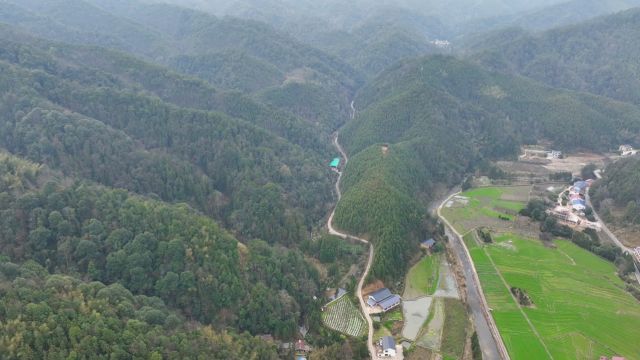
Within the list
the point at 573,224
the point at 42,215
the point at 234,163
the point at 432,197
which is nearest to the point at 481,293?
the point at 573,224

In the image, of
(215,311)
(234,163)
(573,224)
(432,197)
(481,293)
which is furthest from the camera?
(432,197)

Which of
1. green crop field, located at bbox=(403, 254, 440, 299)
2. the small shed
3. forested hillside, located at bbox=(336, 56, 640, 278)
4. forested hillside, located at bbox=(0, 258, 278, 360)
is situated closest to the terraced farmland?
green crop field, located at bbox=(403, 254, 440, 299)

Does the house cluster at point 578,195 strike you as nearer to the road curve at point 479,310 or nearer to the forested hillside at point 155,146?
the road curve at point 479,310

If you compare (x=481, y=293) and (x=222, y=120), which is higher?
(x=222, y=120)

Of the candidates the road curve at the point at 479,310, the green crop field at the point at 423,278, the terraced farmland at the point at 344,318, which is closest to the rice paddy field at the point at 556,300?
the road curve at the point at 479,310

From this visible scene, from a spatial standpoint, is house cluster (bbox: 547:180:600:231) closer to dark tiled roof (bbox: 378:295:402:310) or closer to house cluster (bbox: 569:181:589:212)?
house cluster (bbox: 569:181:589:212)

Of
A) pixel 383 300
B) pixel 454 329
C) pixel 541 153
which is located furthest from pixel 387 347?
pixel 541 153

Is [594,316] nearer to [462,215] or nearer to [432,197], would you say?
[462,215]
